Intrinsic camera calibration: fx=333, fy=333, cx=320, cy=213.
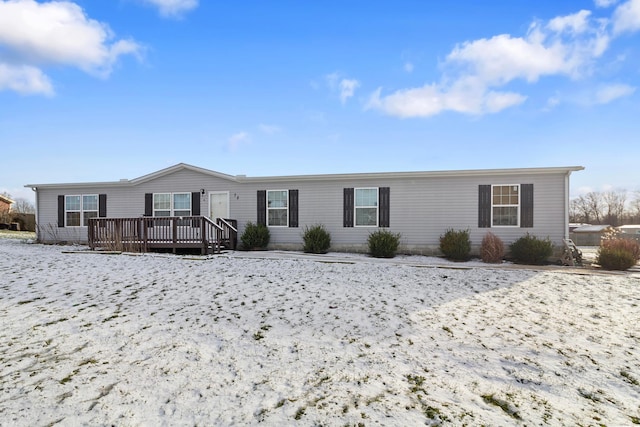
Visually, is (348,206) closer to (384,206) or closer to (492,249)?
(384,206)

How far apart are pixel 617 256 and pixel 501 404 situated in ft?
29.9

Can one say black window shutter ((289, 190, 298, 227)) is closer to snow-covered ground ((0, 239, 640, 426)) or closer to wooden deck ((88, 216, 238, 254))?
wooden deck ((88, 216, 238, 254))

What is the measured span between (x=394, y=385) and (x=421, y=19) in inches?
396

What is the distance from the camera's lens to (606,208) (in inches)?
1829

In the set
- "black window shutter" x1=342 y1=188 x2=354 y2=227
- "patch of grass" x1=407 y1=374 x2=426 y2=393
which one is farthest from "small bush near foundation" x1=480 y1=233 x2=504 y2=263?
"patch of grass" x1=407 y1=374 x2=426 y2=393

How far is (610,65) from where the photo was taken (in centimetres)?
1010

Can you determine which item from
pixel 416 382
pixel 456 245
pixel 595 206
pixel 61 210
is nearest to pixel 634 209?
pixel 595 206

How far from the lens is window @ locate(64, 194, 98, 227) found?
541 inches

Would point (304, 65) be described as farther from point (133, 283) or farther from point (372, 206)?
point (133, 283)

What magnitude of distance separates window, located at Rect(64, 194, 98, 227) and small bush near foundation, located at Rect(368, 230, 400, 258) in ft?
37.3

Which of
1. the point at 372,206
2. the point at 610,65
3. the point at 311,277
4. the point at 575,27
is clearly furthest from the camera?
the point at 372,206

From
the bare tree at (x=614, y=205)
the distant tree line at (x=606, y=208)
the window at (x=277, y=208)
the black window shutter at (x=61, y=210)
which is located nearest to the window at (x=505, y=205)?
the window at (x=277, y=208)

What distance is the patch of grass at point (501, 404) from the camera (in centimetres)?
240

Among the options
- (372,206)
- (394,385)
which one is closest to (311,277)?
(394,385)
